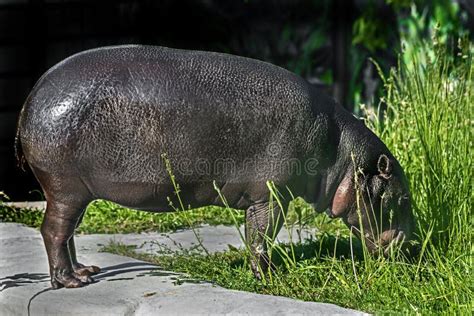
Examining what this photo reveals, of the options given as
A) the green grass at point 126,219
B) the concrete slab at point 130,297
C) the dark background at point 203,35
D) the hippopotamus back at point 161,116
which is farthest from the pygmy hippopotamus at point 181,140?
the dark background at point 203,35

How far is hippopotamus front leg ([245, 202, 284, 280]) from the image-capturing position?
16.9ft

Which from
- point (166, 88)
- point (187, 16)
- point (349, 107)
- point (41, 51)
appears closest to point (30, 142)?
point (166, 88)

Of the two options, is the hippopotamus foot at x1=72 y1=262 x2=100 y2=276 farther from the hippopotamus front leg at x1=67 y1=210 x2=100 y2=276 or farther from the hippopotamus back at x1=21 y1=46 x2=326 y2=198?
the hippopotamus back at x1=21 y1=46 x2=326 y2=198

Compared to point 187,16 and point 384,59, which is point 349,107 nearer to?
point 384,59

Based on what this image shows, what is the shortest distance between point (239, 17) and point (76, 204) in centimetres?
511

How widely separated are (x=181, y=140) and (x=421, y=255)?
126 centimetres

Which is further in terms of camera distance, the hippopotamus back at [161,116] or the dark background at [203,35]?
the dark background at [203,35]

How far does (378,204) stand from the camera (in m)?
5.39

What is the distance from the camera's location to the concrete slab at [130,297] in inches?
185

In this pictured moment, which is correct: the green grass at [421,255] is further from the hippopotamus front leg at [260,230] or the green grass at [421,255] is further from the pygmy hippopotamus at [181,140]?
the pygmy hippopotamus at [181,140]

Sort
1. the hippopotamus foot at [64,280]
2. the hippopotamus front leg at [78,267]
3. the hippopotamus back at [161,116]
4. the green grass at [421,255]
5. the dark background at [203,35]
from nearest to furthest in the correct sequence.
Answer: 1. the hippopotamus back at [161,116]
2. the green grass at [421,255]
3. the hippopotamus foot at [64,280]
4. the hippopotamus front leg at [78,267]
5. the dark background at [203,35]

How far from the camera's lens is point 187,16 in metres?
9.48

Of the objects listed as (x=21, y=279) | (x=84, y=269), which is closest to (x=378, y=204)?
(x=84, y=269)

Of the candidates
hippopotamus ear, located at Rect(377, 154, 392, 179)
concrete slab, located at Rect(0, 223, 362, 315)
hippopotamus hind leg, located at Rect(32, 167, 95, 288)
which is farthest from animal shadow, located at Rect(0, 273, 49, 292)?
hippopotamus ear, located at Rect(377, 154, 392, 179)
